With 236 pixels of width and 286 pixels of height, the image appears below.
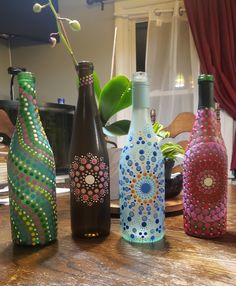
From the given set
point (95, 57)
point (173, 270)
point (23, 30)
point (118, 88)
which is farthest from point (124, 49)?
point (173, 270)

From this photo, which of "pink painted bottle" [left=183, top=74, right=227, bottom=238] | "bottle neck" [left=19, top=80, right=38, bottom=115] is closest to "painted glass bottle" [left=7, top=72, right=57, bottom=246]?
"bottle neck" [left=19, top=80, right=38, bottom=115]

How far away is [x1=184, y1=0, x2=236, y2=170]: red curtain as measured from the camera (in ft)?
7.44

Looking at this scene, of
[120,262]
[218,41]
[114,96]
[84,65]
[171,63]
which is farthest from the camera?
[171,63]

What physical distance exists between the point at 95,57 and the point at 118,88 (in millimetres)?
2181

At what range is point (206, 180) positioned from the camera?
52cm

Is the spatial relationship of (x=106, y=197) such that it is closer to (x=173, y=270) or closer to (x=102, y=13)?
(x=173, y=270)

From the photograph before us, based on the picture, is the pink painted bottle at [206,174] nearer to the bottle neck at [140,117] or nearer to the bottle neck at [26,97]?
the bottle neck at [140,117]

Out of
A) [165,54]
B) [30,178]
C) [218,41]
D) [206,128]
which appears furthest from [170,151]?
[165,54]

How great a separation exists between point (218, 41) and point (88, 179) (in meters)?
2.10

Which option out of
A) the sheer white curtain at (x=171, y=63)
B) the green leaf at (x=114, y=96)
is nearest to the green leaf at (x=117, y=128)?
the green leaf at (x=114, y=96)

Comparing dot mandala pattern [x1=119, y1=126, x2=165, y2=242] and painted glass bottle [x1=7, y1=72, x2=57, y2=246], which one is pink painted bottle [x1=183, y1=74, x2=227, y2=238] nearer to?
dot mandala pattern [x1=119, y1=126, x2=165, y2=242]

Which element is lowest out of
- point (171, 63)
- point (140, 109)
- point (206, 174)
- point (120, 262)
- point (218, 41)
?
point (120, 262)

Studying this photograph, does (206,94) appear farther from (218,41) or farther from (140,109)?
(218,41)

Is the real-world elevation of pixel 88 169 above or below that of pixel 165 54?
below
